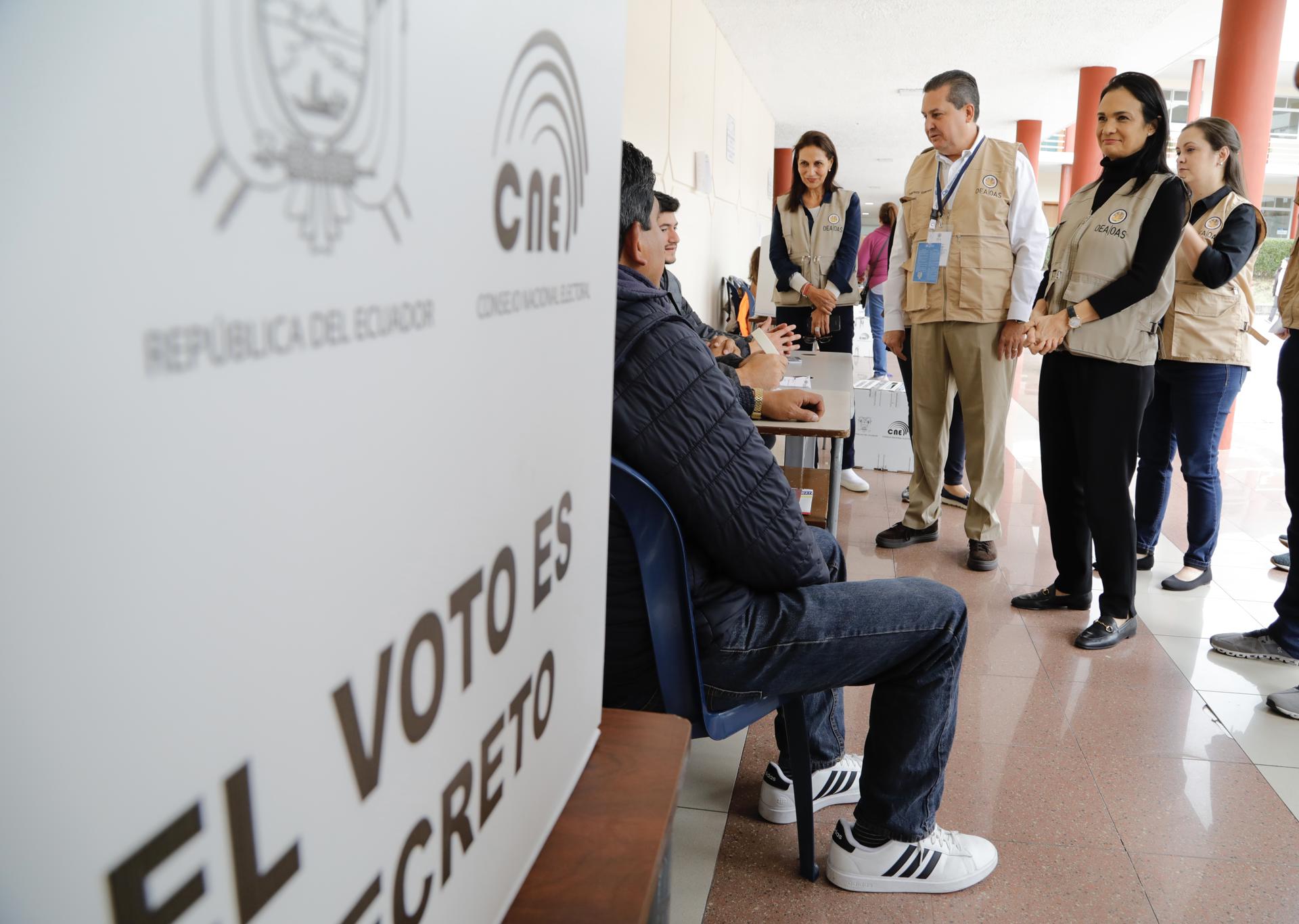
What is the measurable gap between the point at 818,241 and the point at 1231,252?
72.3 inches

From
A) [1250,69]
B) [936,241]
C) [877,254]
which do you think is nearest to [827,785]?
[936,241]

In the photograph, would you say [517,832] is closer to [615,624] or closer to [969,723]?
[615,624]

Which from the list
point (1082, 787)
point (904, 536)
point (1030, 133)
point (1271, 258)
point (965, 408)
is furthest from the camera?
point (1271, 258)

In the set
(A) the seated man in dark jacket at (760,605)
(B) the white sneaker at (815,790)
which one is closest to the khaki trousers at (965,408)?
(B) the white sneaker at (815,790)

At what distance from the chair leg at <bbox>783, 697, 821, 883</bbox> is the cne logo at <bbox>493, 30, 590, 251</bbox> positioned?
42.6 inches

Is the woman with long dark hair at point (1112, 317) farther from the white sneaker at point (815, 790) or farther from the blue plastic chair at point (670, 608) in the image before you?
the blue plastic chair at point (670, 608)

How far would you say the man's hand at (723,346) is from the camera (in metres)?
2.85

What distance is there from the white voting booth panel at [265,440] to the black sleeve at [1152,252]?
7.34 ft

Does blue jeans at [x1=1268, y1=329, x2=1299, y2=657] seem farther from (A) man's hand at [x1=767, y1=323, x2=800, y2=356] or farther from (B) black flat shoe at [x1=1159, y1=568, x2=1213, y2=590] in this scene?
(A) man's hand at [x1=767, y1=323, x2=800, y2=356]

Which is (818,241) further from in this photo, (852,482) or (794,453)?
(794,453)

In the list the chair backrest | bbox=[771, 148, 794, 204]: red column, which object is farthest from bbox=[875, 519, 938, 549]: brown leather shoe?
bbox=[771, 148, 794, 204]: red column

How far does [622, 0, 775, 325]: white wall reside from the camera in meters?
4.47

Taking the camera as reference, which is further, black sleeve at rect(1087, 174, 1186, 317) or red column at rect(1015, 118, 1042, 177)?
red column at rect(1015, 118, 1042, 177)

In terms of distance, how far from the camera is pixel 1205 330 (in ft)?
9.43
